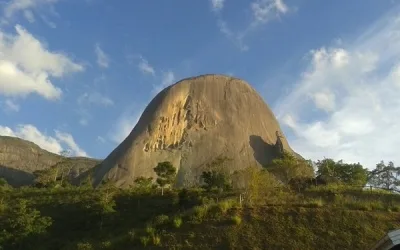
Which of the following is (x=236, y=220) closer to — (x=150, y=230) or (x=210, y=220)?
(x=210, y=220)

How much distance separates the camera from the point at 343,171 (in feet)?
181

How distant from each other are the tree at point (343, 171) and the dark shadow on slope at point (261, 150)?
691 inches

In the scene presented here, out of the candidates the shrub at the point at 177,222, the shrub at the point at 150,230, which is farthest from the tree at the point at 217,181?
the shrub at the point at 150,230

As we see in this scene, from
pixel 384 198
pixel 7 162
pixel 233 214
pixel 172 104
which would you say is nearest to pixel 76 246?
pixel 233 214

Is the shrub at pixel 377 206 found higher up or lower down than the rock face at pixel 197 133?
lower down

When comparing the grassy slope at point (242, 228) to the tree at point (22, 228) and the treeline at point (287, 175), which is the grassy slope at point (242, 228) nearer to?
the tree at point (22, 228)

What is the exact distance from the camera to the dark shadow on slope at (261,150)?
242 ft

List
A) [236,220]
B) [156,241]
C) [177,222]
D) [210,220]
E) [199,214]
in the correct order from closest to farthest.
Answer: [156,241], [236,220], [177,222], [210,220], [199,214]

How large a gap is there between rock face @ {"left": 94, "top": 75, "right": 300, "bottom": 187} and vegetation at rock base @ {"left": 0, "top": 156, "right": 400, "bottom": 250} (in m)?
31.7

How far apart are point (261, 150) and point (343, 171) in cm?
2170

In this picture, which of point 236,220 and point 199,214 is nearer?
point 236,220

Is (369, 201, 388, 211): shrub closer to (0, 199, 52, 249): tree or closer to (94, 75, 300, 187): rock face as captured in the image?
(0, 199, 52, 249): tree

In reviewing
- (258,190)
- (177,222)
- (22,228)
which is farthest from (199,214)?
(22,228)

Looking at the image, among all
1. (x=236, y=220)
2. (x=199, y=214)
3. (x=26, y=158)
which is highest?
(x=26, y=158)
